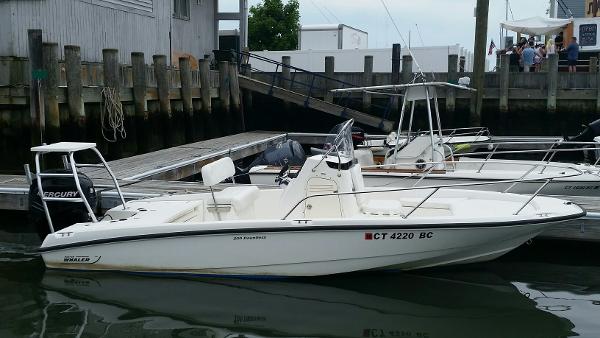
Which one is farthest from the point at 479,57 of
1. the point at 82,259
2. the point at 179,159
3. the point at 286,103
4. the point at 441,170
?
the point at 82,259

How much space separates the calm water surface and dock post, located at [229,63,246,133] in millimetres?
11035

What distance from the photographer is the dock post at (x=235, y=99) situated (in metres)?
18.4

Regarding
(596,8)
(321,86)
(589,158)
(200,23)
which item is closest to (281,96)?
(321,86)

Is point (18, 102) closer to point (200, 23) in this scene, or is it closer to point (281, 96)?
point (281, 96)

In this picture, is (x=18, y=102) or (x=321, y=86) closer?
(x=18, y=102)

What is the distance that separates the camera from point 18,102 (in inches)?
477

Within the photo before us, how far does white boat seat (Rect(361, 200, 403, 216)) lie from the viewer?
7441 mm

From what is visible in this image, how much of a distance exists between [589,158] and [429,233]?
912 centimetres

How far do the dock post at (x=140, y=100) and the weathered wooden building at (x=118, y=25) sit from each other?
222cm

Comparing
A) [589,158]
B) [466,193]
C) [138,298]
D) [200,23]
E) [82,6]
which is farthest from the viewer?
[200,23]

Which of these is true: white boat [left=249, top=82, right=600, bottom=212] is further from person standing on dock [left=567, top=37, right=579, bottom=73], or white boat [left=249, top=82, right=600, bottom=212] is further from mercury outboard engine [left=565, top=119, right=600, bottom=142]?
person standing on dock [left=567, top=37, right=579, bottom=73]

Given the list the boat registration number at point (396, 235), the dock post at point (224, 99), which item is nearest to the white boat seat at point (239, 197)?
the boat registration number at point (396, 235)

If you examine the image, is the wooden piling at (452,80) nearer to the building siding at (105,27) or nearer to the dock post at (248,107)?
the dock post at (248,107)

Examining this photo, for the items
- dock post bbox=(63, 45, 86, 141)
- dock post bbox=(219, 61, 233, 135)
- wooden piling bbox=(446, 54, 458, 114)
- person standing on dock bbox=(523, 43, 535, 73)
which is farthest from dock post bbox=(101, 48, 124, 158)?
person standing on dock bbox=(523, 43, 535, 73)
